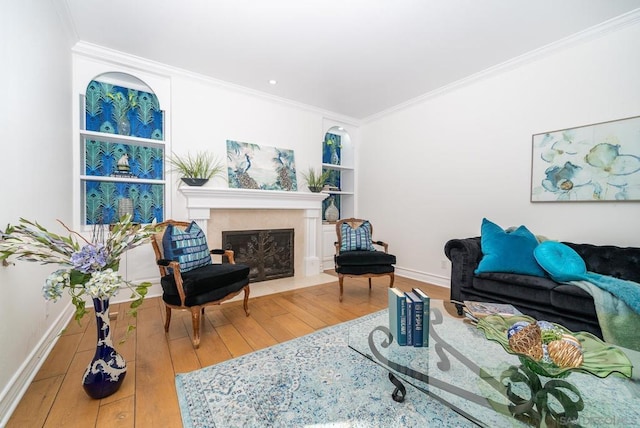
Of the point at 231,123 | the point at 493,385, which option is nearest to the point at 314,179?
the point at 231,123

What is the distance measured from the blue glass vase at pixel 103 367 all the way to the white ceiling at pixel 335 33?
241 centimetres

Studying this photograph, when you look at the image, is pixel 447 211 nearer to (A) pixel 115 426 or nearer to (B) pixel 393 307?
(B) pixel 393 307

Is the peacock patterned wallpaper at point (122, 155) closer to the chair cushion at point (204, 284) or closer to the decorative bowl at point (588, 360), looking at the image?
the chair cushion at point (204, 284)

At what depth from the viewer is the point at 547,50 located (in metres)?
2.64

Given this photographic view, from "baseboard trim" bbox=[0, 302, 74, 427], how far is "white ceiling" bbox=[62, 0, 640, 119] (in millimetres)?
2617

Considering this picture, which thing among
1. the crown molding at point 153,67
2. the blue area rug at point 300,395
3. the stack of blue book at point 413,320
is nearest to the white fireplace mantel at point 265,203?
the crown molding at point 153,67

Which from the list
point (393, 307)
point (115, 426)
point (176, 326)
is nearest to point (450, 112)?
point (393, 307)

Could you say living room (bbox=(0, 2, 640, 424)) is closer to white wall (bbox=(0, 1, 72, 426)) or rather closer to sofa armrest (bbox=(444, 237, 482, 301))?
white wall (bbox=(0, 1, 72, 426))

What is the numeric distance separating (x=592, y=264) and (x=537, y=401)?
1876mm

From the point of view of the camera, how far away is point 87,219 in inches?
114

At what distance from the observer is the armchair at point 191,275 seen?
1.99 metres

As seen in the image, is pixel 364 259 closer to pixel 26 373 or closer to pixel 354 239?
pixel 354 239

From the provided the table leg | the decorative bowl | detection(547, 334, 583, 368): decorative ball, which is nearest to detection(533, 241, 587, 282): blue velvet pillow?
the decorative bowl

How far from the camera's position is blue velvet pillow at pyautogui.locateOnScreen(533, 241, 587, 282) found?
2008mm
